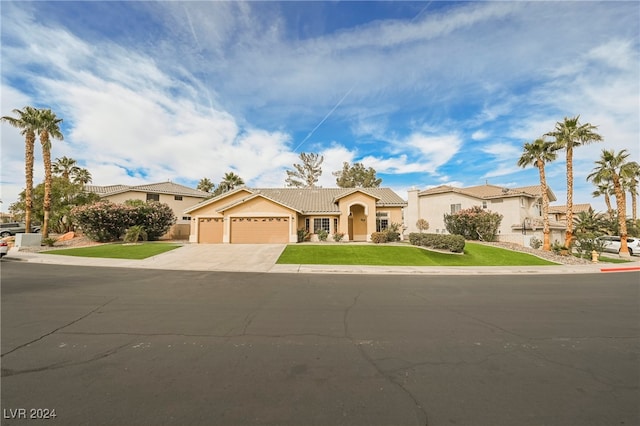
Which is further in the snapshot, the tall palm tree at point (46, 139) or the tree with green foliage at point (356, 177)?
the tree with green foliage at point (356, 177)

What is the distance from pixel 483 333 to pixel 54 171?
4941 cm

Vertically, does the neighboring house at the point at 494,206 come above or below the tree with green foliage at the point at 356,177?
below

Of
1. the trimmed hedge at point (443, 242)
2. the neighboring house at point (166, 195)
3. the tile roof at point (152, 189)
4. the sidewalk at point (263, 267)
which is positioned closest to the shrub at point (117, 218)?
the neighboring house at point (166, 195)

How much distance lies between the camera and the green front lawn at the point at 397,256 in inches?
687

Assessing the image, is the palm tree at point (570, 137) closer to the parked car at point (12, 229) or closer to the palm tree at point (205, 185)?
the palm tree at point (205, 185)

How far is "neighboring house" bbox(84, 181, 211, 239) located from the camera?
33906 millimetres

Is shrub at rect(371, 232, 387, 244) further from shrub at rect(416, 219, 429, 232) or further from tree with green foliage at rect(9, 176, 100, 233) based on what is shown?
tree with green foliage at rect(9, 176, 100, 233)

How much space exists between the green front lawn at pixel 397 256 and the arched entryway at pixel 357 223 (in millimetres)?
7293

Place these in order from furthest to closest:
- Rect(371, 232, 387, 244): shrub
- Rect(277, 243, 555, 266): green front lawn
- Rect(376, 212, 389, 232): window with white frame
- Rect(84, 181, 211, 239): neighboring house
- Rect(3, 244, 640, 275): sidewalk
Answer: Rect(84, 181, 211, 239): neighboring house < Rect(376, 212, 389, 232): window with white frame < Rect(371, 232, 387, 244): shrub < Rect(277, 243, 555, 266): green front lawn < Rect(3, 244, 640, 275): sidewalk

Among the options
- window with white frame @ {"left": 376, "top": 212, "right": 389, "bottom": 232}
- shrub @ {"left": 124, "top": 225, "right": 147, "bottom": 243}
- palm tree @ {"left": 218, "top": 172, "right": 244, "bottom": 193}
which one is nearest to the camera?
shrub @ {"left": 124, "top": 225, "right": 147, "bottom": 243}

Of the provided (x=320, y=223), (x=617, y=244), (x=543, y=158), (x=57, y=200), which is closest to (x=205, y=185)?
(x=57, y=200)

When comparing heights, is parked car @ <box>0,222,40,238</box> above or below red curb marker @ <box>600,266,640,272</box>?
above

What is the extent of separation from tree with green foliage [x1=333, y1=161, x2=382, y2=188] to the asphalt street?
46.7 meters

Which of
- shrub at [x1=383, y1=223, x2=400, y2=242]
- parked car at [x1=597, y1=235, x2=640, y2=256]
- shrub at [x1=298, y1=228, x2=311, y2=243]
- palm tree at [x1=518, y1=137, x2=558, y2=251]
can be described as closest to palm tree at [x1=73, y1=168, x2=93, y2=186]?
shrub at [x1=298, y1=228, x2=311, y2=243]
